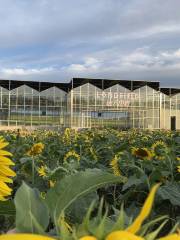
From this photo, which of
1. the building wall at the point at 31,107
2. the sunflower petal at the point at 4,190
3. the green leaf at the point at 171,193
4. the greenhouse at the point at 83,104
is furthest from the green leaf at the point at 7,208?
the building wall at the point at 31,107

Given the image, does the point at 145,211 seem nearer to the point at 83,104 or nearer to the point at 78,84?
the point at 83,104

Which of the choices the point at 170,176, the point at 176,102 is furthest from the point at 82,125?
the point at 170,176

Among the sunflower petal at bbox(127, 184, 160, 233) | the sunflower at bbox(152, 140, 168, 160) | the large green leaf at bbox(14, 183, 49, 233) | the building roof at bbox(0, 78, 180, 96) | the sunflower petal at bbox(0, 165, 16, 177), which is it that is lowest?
the sunflower at bbox(152, 140, 168, 160)

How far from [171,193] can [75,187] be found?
1553 millimetres

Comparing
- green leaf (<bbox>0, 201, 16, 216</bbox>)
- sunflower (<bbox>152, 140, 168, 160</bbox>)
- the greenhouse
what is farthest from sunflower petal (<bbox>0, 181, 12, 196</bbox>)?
Answer: the greenhouse

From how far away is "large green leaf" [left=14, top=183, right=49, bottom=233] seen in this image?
561 mm

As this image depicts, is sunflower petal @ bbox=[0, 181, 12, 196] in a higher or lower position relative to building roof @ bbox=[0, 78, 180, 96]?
lower

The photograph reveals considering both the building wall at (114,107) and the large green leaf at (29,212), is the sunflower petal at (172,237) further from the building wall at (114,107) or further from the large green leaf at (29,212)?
the building wall at (114,107)

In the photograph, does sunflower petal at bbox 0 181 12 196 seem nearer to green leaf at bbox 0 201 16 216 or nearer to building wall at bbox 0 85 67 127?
green leaf at bbox 0 201 16 216

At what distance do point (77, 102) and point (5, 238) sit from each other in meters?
34.5

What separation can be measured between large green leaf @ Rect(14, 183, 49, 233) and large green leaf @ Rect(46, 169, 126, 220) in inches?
2.0

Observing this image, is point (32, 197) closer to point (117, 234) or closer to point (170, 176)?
point (117, 234)

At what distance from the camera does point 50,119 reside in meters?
35.3

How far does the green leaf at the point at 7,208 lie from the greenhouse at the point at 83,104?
33276 mm
